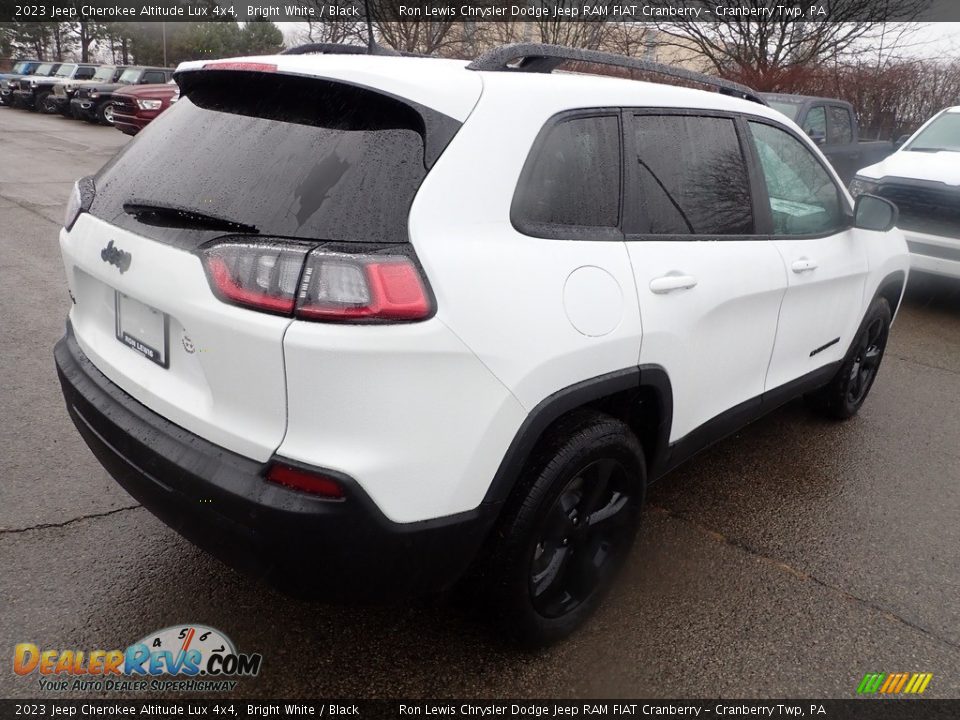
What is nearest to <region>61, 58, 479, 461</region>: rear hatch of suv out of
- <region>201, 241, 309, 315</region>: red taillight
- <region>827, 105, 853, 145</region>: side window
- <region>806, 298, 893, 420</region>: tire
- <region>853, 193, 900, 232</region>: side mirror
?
<region>201, 241, 309, 315</region>: red taillight

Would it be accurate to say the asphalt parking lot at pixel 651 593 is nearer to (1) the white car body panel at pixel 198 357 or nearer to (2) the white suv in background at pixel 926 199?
(1) the white car body panel at pixel 198 357

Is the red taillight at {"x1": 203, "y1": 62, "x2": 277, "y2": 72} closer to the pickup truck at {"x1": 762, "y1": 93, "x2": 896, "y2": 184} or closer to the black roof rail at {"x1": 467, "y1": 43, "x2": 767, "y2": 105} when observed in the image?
the black roof rail at {"x1": 467, "y1": 43, "x2": 767, "y2": 105}

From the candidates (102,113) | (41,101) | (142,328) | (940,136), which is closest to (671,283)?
(142,328)

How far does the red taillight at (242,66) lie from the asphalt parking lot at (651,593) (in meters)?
1.69

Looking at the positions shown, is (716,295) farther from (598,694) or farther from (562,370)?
(598,694)

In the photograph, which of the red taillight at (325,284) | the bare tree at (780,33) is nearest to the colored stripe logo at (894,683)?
the red taillight at (325,284)

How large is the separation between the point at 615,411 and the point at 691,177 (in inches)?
35.5

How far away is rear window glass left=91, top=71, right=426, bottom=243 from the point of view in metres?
1.84

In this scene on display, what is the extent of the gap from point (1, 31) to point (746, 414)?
58633 mm

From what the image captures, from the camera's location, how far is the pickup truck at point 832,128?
9.73 meters

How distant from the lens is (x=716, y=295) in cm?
266

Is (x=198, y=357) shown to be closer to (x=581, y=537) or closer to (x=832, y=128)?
(x=581, y=537)

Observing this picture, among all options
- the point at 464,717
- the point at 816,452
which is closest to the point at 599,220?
the point at 464,717

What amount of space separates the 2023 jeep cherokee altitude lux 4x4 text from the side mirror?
4.47 ft
